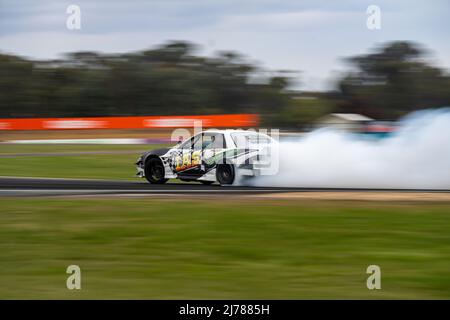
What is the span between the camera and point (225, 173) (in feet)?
48.1

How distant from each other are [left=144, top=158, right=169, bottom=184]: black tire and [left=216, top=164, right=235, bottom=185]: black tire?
72.8 inches

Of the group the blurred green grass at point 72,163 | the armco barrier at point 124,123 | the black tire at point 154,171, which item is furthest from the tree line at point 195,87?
the black tire at point 154,171

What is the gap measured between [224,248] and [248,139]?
5937 mm

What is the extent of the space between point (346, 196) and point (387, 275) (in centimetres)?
498

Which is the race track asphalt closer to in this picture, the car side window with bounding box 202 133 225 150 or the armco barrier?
the car side window with bounding box 202 133 225 150

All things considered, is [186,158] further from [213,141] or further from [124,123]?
[124,123]

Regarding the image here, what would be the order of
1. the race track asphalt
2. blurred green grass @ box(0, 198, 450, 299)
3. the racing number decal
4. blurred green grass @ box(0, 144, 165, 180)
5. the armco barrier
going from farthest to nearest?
the armco barrier, blurred green grass @ box(0, 144, 165, 180), the racing number decal, the race track asphalt, blurred green grass @ box(0, 198, 450, 299)

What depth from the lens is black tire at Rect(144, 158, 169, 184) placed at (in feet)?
53.0

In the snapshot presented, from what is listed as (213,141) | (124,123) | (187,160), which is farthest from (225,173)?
(124,123)

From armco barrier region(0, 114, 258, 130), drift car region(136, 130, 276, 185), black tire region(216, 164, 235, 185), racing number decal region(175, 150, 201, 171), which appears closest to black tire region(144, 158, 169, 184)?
drift car region(136, 130, 276, 185)

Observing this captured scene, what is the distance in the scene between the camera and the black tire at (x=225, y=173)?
1455 centimetres

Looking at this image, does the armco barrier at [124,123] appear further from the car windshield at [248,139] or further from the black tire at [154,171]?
the car windshield at [248,139]

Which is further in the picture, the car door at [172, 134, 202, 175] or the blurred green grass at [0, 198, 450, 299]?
the car door at [172, 134, 202, 175]

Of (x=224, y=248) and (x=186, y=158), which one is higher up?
(x=186, y=158)
